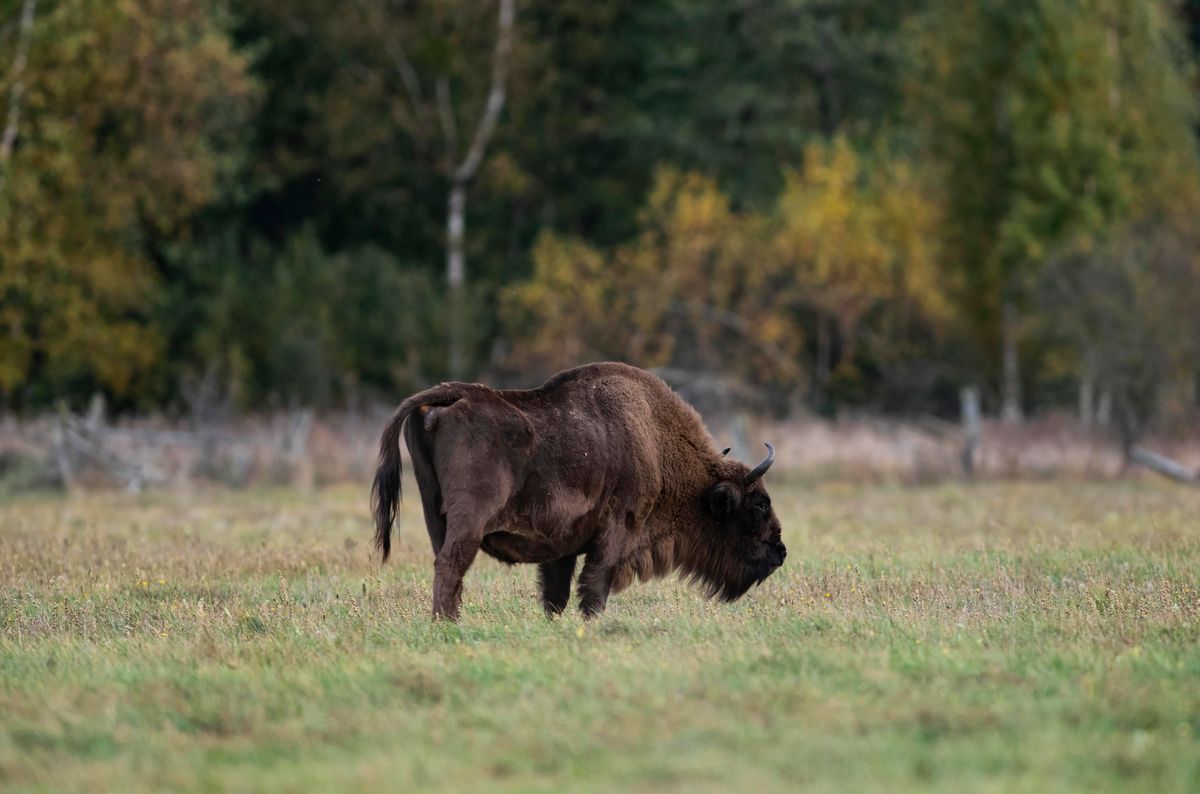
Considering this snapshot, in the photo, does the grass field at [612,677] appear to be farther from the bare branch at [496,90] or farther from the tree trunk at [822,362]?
the bare branch at [496,90]

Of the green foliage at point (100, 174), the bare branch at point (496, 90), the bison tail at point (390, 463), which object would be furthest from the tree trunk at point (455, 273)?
the bison tail at point (390, 463)

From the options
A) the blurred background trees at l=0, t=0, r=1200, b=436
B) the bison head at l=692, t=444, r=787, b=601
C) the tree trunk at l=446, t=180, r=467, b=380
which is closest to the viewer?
the bison head at l=692, t=444, r=787, b=601

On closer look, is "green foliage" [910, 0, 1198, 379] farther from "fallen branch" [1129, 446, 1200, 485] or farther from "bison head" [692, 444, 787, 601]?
"bison head" [692, 444, 787, 601]

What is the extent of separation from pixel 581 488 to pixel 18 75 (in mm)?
24700

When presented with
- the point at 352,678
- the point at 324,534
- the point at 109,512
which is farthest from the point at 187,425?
the point at 352,678

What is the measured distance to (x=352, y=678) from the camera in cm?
797

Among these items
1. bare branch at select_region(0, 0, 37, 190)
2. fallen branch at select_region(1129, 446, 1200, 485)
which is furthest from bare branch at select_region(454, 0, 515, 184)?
fallen branch at select_region(1129, 446, 1200, 485)

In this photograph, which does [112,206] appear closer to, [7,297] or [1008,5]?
[7,297]

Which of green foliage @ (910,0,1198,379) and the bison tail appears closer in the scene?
the bison tail

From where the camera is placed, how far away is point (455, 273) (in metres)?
41.0

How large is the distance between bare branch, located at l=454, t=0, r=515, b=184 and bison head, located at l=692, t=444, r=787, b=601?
30.9 meters

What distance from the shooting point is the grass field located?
6430mm

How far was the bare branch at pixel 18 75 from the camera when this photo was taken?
3155cm

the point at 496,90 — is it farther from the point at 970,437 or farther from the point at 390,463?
the point at 390,463
